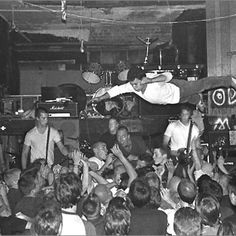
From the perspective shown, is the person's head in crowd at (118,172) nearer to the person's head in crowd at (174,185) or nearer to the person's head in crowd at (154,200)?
the person's head in crowd at (174,185)

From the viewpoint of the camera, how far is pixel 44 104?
10188 mm

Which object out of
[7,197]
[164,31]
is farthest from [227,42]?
[7,197]

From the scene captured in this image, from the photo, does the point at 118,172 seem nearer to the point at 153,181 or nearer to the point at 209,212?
the point at 153,181

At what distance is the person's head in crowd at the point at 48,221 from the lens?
3238 millimetres

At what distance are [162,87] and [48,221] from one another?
139 inches

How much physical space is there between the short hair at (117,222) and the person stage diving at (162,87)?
9.80 ft

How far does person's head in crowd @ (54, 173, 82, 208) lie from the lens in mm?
3684

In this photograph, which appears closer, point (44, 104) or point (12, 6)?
point (44, 104)

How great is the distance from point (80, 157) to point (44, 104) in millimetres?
5367

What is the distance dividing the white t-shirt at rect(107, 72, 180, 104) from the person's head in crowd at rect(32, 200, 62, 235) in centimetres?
317

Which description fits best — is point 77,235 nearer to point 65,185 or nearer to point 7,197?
point 65,185

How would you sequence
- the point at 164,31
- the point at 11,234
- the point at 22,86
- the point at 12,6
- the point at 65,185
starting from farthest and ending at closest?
1. the point at 22,86
2. the point at 164,31
3. the point at 12,6
4. the point at 11,234
5. the point at 65,185

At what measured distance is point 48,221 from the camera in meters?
3.25

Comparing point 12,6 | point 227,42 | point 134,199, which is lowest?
point 134,199
